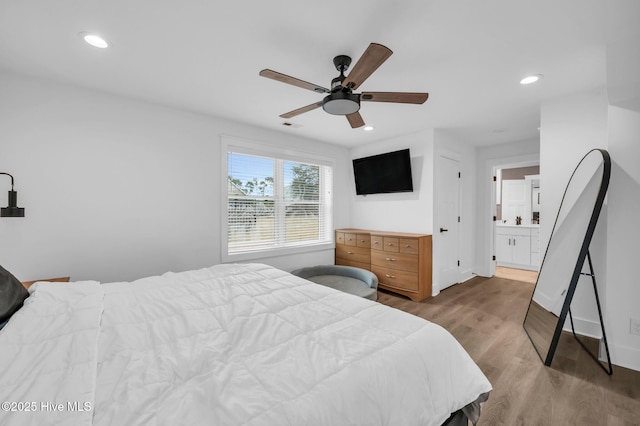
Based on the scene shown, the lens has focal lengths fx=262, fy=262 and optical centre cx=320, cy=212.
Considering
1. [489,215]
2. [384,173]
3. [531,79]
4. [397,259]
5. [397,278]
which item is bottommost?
[397,278]

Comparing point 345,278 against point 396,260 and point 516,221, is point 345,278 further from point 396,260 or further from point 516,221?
point 516,221

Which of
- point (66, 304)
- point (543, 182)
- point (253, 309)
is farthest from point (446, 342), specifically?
point (543, 182)

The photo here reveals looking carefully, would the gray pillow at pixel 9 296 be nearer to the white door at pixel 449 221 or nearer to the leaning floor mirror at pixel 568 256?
the leaning floor mirror at pixel 568 256

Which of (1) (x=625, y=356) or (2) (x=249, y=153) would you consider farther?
(2) (x=249, y=153)

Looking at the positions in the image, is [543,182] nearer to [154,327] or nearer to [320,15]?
[320,15]

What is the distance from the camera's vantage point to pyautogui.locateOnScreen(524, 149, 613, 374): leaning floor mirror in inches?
81.5

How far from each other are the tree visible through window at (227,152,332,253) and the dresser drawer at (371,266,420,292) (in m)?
1.21

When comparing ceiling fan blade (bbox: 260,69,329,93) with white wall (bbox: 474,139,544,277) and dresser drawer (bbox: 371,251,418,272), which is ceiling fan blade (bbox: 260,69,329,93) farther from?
white wall (bbox: 474,139,544,277)

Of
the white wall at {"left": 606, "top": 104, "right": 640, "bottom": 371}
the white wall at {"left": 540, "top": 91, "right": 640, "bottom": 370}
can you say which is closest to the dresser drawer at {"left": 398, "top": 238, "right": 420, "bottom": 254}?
the white wall at {"left": 540, "top": 91, "right": 640, "bottom": 370}

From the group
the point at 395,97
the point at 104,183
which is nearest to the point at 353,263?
the point at 395,97

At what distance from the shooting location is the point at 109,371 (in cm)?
93

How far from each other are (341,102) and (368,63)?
1.27 feet

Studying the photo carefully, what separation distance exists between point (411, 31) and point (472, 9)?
0.36m

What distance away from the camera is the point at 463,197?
15.1 ft
